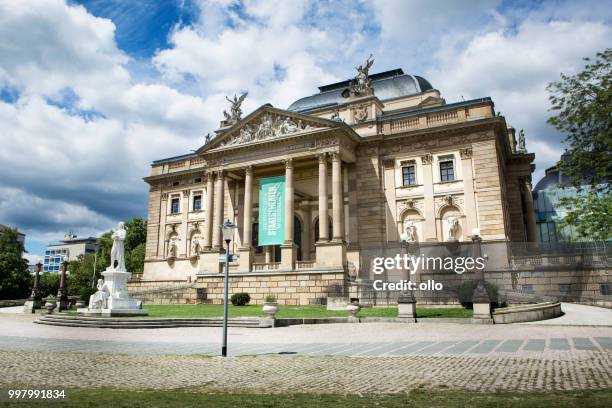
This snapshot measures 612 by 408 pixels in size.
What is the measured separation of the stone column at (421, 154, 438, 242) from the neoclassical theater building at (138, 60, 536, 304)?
85mm

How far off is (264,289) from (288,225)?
5557 mm

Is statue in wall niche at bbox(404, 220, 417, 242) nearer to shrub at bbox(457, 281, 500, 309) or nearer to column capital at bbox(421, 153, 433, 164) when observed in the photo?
column capital at bbox(421, 153, 433, 164)

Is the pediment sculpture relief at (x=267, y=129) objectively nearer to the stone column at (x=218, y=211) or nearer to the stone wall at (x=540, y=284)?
the stone column at (x=218, y=211)

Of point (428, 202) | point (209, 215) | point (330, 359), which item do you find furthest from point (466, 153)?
point (330, 359)

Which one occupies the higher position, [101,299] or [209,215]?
[209,215]

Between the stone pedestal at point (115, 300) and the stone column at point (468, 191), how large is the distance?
2497 centimetres

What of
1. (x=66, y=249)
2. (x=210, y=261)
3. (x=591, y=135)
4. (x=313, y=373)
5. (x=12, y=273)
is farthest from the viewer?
(x=66, y=249)

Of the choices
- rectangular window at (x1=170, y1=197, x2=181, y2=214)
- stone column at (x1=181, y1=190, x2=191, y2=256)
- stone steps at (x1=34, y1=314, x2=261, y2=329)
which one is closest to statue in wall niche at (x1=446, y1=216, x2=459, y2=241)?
stone steps at (x1=34, y1=314, x2=261, y2=329)

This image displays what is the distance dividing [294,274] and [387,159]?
13.3 m

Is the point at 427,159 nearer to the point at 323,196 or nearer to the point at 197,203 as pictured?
the point at 323,196

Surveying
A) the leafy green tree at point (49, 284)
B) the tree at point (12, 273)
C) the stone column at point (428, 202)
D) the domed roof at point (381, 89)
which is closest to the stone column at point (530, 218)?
the stone column at point (428, 202)

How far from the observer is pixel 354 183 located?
40375mm

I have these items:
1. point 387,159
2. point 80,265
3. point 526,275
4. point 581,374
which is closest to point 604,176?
point 526,275

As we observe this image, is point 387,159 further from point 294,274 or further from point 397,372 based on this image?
point 397,372
